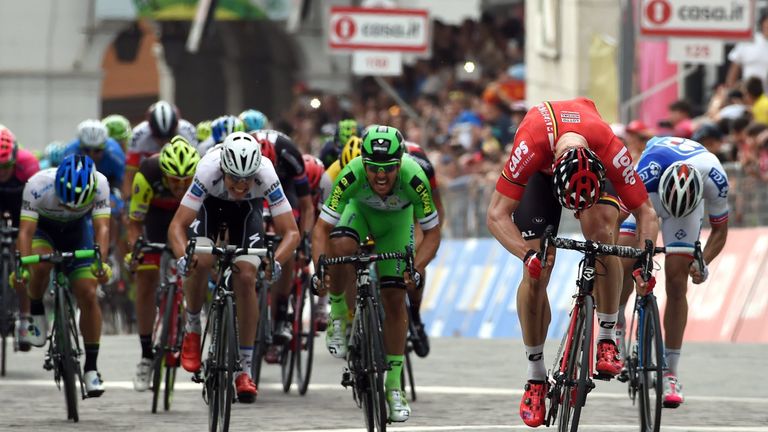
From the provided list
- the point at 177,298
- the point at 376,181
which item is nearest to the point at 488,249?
the point at 177,298

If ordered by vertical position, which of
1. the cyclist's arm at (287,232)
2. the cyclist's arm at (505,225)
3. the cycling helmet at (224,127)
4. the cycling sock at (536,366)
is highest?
the cycling helmet at (224,127)

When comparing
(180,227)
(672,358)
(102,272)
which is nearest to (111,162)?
(102,272)

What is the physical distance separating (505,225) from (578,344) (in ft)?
2.42

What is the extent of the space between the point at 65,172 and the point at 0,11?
87.0 ft

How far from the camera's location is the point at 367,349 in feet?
38.1

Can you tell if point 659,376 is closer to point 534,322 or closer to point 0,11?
point 534,322

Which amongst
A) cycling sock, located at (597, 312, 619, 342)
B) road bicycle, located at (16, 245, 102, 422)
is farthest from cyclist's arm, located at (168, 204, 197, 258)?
cycling sock, located at (597, 312, 619, 342)

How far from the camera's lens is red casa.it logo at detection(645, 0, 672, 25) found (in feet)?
69.2

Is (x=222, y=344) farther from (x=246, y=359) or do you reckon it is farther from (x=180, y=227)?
(x=180, y=227)

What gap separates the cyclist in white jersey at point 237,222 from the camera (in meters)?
12.1

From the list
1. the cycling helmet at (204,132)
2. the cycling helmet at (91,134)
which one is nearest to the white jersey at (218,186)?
the cycling helmet at (204,132)

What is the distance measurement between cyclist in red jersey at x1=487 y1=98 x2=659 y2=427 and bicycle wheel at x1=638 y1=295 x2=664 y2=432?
234 millimetres

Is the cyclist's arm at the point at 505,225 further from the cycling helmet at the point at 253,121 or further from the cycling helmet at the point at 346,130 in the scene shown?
the cycling helmet at the point at 253,121

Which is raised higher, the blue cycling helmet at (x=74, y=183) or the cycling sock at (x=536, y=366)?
the blue cycling helmet at (x=74, y=183)
